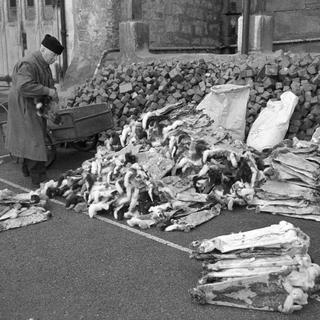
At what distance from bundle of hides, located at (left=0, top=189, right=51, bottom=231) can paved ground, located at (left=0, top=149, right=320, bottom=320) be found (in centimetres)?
13

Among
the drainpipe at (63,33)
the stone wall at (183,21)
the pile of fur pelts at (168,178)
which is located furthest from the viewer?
the stone wall at (183,21)

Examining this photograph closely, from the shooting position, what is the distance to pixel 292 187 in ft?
19.5

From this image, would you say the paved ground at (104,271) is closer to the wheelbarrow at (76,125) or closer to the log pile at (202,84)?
the wheelbarrow at (76,125)

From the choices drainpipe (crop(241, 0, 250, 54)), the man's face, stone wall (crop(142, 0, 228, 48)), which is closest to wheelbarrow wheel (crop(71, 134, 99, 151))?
the man's face

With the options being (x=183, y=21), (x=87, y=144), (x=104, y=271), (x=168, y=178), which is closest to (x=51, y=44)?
(x=168, y=178)

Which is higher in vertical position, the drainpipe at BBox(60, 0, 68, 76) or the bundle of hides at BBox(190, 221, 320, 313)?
the drainpipe at BBox(60, 0, 68, 76)

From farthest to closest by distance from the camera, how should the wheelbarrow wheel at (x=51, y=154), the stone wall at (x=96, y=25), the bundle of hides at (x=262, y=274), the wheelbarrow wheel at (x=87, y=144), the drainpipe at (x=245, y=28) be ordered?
the stone wall at (x=96, y=25) < the drainpipe at (x=245, y=28) < the wheelbarrow wheel at (x=87, y=144) < the wheelbarrow wheel at (x=51, y=154) < the bundle of hides at (x=262, y=274)

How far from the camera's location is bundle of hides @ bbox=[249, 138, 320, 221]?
5793 millimetres

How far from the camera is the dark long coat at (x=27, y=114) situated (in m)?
6.64

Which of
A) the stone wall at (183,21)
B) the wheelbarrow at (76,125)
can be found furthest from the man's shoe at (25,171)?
the stone wall at (183,21)

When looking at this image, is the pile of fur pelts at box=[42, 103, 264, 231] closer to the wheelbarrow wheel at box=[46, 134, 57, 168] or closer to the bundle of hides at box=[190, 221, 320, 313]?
the wheelbarrow wheel at box=[46, 134, 57, 168]

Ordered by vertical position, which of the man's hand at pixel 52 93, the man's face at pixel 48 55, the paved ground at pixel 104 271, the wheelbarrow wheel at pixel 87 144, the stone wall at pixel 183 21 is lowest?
the paved ground at pixel 104 271

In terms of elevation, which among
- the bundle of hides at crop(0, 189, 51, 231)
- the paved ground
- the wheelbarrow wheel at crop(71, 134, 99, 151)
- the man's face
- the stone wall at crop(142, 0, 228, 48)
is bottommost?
the paved ground

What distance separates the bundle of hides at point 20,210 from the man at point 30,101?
2.12ft
